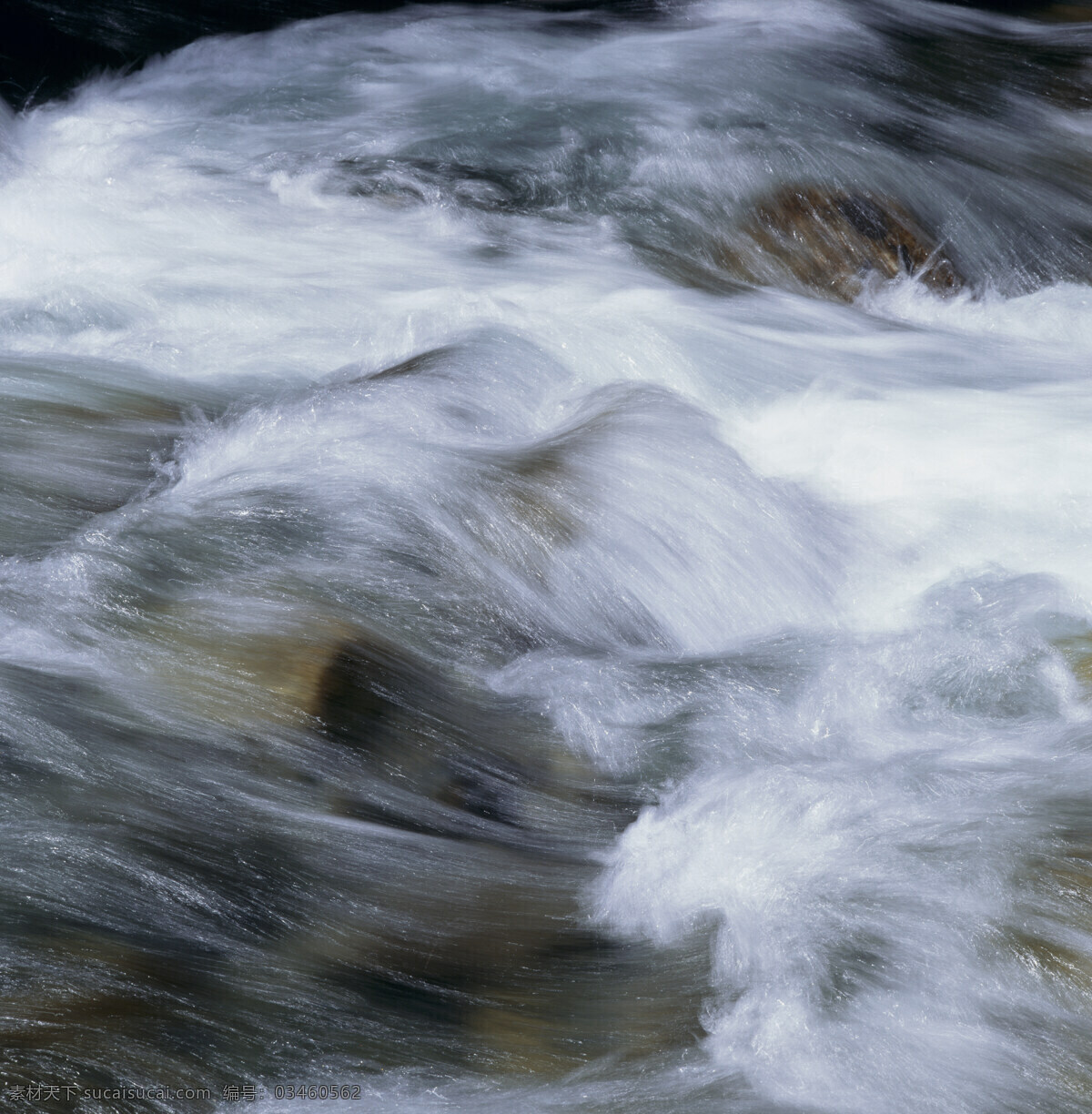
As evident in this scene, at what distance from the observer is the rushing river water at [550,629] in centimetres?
241

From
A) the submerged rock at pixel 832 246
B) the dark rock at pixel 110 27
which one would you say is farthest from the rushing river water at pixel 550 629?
the dark rock at pixel 110 27

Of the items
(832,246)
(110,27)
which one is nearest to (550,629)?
(832,246)

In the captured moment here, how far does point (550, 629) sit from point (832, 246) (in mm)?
3032

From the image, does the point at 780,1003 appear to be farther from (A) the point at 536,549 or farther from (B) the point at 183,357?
(B) the point at 183,357

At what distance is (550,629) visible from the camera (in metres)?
3.43

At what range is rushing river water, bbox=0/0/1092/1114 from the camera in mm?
2412

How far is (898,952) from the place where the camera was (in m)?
2.47

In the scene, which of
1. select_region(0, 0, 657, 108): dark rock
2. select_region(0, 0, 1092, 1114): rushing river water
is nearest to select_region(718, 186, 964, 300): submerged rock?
select_region(0, 0, 1092, 1114): rushing river water

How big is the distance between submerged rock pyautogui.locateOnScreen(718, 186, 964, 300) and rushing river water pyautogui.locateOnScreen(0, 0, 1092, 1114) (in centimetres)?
7

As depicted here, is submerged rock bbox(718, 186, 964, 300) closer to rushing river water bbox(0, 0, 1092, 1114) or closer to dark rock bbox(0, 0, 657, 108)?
rushing river water bbox(0, 0, 1092, 1114)

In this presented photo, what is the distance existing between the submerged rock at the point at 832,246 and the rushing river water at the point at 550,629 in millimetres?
72

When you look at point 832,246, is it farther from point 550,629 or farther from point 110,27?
point 110,27

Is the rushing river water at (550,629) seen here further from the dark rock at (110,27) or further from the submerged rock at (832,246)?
the dark rock at (110,27)

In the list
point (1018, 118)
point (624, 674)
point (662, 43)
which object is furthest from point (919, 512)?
point (662, 43)
